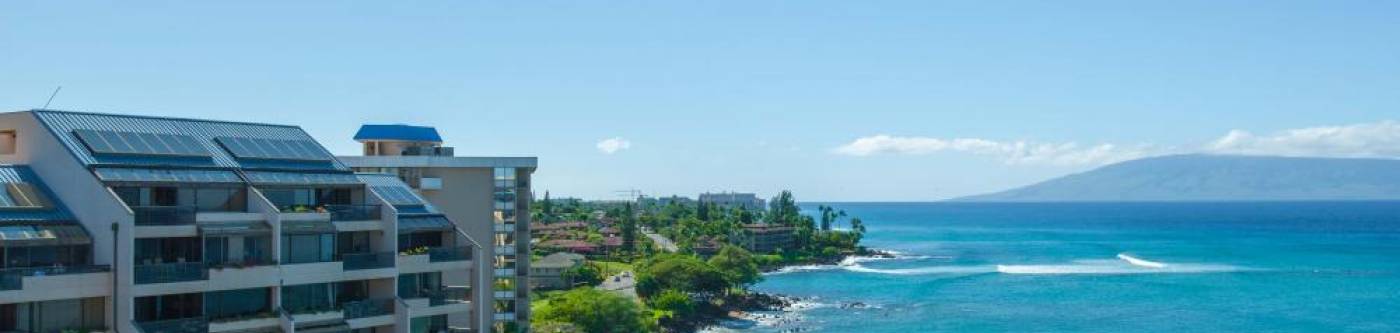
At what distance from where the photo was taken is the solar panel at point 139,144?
28794 millimetres

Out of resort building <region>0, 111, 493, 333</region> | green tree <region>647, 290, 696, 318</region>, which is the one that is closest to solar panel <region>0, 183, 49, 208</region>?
resort building <region>0, 111, 493, 333</region>

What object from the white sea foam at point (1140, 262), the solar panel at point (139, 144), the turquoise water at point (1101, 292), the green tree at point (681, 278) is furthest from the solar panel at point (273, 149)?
the white sea foam at point (1140, 262)

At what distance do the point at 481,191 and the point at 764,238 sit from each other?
11626 cm

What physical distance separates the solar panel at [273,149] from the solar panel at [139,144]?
1.06 meters

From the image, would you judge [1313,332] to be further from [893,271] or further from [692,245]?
[692,245]

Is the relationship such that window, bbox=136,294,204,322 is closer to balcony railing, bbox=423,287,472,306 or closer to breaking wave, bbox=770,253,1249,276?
balcony railing, bbox=423,287,472,306

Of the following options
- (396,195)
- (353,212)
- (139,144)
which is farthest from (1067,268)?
(139,144)

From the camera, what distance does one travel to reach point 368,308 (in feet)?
107

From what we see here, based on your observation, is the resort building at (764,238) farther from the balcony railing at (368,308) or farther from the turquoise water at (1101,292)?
the balcony railing at (368,308)

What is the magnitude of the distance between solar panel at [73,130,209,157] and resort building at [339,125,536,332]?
1821 centimetres

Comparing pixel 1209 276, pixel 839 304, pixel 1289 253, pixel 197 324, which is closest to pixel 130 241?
pixel 197 324

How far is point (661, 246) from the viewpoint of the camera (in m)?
161

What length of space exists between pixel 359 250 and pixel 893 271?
11466 centimetres

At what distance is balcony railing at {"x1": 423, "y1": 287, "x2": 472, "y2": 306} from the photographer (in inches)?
1401
